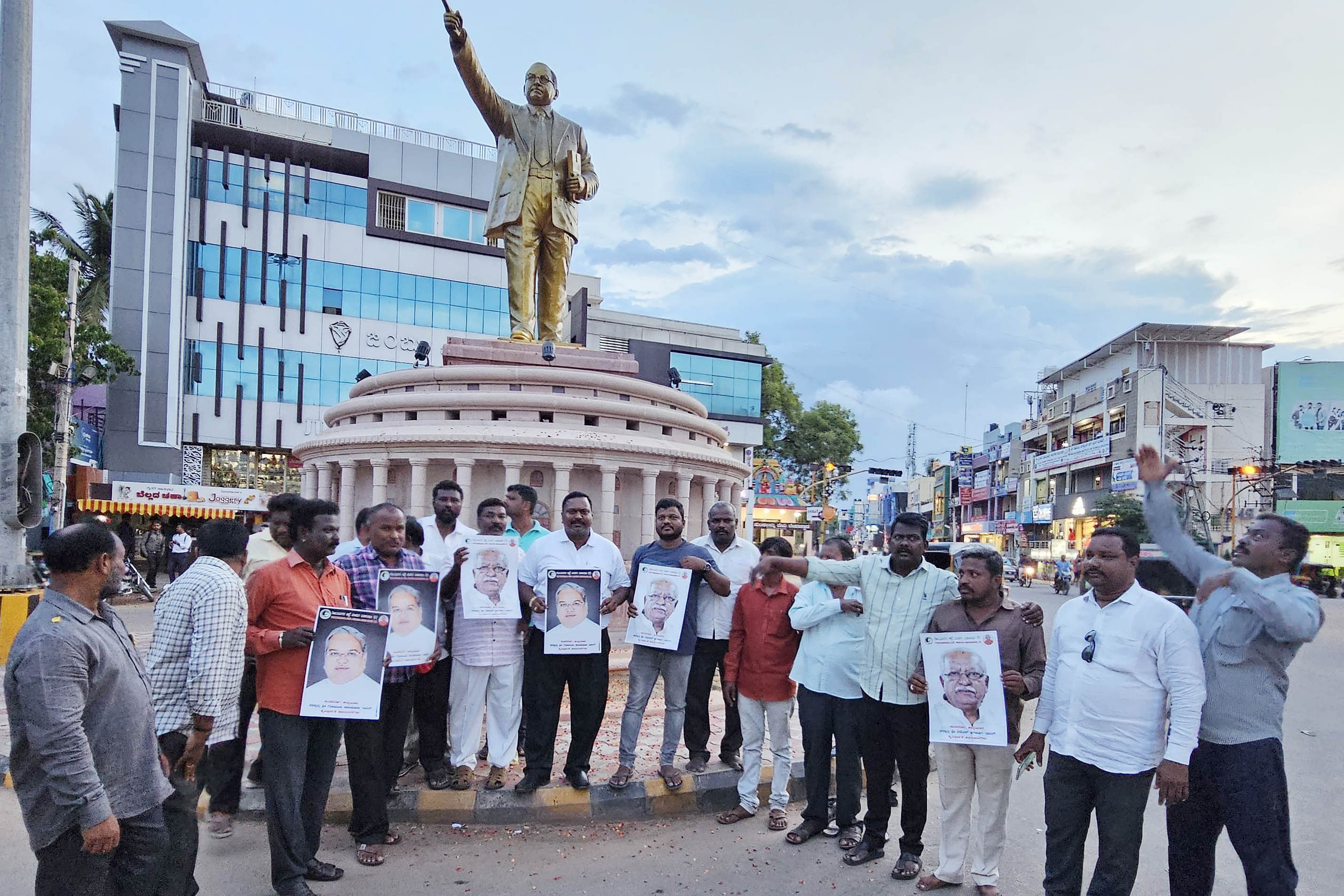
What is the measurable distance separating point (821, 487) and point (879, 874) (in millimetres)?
45908

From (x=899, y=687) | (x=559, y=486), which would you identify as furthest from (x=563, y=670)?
(x=559, y=486)

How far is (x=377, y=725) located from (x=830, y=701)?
114 inches

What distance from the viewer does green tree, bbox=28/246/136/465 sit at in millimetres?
20344

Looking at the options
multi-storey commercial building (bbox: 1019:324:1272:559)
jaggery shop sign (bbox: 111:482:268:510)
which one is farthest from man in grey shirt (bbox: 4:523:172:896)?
multi-storey commercial building (bbox: 1019:324:1272:559)

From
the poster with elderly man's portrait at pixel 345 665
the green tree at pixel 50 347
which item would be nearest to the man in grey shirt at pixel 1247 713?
the poster with elderly man's portrait at pixel 345 665

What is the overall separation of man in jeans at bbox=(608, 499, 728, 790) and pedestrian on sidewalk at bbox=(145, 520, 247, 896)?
263 cm

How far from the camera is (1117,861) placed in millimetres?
3803

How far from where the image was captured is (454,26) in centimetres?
1105

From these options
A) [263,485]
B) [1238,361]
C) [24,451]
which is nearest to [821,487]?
[1238,361]

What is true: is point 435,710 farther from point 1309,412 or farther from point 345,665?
point 1309,412

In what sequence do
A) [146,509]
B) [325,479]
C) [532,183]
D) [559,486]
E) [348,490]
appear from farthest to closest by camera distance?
[146,509] → [532,183] → [325,479] → [348,490] → [559,486]

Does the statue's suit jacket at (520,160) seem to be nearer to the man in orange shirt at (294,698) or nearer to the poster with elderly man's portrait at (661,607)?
the poster with elderly man's portrait at (661,607)

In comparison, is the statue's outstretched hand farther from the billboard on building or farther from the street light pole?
the billboard on building

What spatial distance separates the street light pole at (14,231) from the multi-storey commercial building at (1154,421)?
42673 mm
